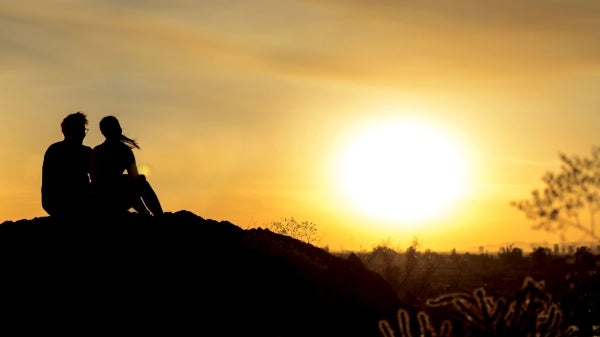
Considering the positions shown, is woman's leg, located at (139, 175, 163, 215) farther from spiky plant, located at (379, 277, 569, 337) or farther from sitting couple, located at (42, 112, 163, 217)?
spiky plant, located at (379, 277, 569, 337)

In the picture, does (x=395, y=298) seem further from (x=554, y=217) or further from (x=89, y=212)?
(x=554, y=217)

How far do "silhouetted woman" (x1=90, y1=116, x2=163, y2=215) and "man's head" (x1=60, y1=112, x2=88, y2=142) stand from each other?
32 cm

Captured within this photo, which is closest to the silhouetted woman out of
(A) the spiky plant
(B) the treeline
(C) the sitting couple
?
(C) the sitting couple

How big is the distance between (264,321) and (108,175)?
405cm

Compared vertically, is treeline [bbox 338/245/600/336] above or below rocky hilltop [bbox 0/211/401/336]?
above

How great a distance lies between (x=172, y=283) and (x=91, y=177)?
313 cm

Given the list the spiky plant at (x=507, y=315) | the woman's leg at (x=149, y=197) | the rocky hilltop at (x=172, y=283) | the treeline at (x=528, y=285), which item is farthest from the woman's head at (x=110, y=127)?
the spiky plant at (x=507, y=315)

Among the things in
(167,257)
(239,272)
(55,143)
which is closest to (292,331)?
(239,272)

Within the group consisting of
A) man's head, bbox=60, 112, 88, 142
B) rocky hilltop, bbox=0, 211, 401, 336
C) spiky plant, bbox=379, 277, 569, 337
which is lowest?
spiky plant, bbox=379, 277, 569, 337

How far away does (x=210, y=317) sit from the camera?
12805 mm

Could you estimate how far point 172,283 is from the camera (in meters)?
13.3

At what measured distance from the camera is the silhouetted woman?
1531cm

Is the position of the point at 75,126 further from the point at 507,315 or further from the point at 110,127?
the point at 507,315

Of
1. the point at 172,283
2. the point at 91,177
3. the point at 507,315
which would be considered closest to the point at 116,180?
the point at 91,177
